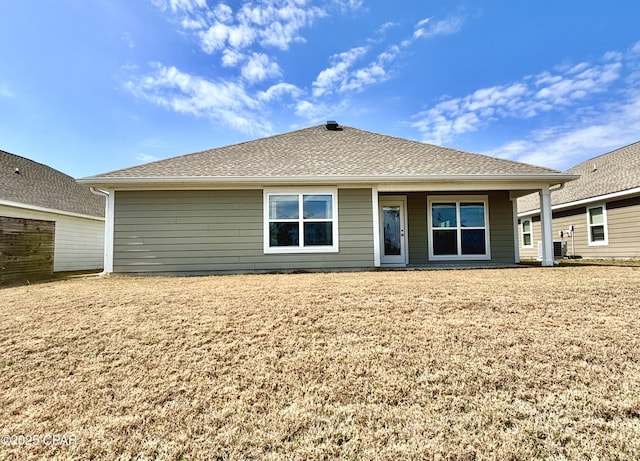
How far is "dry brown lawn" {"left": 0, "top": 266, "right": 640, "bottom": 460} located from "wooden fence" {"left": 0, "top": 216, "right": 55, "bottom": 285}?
7.16 m

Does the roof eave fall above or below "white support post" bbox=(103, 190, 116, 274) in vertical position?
above

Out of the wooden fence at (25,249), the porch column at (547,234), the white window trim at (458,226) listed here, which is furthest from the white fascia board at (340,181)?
the wooden fence at (25,249)

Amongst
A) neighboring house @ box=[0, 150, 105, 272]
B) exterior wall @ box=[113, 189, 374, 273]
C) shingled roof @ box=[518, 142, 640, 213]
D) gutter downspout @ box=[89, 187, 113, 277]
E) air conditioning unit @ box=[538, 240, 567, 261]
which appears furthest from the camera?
air conditioning unit @ box=[538, 240, 567, 261]

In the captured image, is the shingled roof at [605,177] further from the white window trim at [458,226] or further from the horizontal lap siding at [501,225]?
the white window trim at [458,226]

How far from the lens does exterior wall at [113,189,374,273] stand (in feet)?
28.3

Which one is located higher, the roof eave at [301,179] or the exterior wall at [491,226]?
the roof eave at [301,179]

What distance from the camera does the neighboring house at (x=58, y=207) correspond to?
35.2ft

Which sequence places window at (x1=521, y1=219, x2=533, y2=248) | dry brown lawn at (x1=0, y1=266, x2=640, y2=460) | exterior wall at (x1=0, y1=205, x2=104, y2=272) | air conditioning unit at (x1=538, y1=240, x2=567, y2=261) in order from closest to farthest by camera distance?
dry brown lawn at (x1=0, y1=266, x2=640, y2=460), exterior wall at (x1=0, y1=205, x2=104, y2=272), air conditioning unit at (x1=538, y1=240, x2=567, y2=261), window at (x1=521, y1=219, x2=533, y2=248)

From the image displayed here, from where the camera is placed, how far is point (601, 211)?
39.9 feet

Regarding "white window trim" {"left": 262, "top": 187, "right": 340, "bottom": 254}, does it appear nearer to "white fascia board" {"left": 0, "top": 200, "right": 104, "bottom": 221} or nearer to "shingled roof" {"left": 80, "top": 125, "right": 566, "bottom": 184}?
"shingled roof" {"left": 80, "top": 125, "right": 566, "bottom": 184}

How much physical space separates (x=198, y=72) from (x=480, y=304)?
38.1 feet

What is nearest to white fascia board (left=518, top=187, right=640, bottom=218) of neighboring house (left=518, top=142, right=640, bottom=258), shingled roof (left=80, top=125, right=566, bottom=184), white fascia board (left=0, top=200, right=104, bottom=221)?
neighboring house (left=518, top=142, right=640, bottom=258)

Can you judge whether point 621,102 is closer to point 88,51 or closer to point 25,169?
point 88,51

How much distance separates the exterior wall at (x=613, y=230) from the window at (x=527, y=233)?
1.74 m
